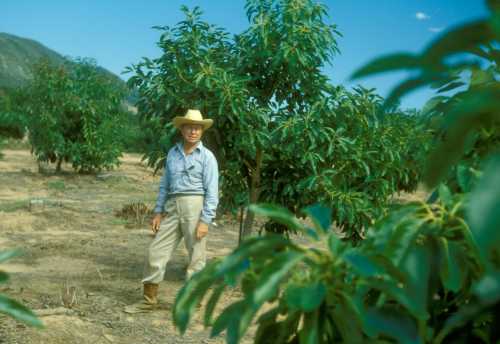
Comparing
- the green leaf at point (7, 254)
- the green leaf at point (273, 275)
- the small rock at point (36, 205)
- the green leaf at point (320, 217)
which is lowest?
the small rock at point (36, 205)

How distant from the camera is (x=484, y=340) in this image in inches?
38.9

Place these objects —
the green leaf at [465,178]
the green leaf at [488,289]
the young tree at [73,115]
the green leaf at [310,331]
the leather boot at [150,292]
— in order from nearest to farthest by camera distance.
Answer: the green leaf at [488,289], the green leaf at [310,331], the green leaf at [465,178], the leather boot at [150,292], the young tree at [73,115]

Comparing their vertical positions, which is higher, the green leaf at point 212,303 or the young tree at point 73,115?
the young tree at point 73,115

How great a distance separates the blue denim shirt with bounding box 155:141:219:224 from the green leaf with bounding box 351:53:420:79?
4.36 m

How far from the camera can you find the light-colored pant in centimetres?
509

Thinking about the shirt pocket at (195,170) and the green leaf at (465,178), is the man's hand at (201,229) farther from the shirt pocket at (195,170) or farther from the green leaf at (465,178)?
the green leaf at (465,178)

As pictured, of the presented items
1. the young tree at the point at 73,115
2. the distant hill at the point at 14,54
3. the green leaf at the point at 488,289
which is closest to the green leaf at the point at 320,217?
the green leaf at the point at 488,289

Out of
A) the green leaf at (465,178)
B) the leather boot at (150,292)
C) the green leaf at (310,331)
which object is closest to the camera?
the green leaf at (310,331)

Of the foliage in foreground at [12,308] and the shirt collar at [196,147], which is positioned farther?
the shirt collar at [196,147]

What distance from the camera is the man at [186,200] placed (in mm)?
4996

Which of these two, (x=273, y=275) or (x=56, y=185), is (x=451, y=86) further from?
(x=56, y=185)

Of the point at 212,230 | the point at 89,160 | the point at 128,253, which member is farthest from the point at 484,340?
the point at 89,160

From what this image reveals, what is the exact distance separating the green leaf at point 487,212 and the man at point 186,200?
4483 mm

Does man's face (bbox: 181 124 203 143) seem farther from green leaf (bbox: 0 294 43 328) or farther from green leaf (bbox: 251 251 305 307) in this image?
green leaf (bbox: 251 251 305 307)
